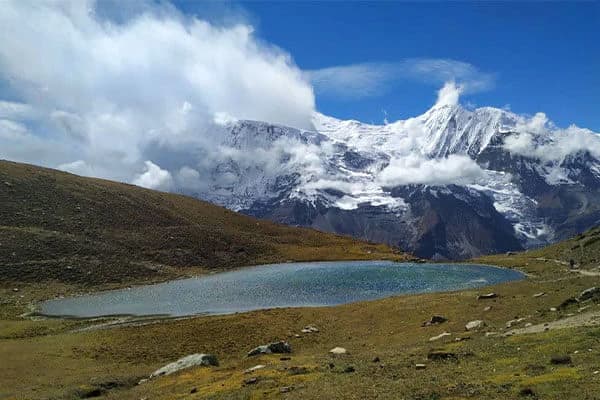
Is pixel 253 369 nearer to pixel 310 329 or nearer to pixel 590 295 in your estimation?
pixel 310 329

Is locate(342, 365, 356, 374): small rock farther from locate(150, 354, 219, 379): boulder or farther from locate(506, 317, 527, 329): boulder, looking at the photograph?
locate(506, 317, 527, 329): boulder

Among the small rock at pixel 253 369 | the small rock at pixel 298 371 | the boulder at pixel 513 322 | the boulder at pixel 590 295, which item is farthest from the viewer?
the boulder at pixel 590 295

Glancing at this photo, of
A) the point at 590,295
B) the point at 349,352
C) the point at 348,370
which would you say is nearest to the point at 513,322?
the point at 590,295

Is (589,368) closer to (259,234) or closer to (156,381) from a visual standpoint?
(156,381)

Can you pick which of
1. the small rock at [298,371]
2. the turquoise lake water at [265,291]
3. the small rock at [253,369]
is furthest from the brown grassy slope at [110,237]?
the small rock at [298,371]

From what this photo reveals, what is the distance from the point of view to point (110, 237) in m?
132

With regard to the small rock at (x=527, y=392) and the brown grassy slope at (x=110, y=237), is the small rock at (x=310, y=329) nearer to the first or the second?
the small rock at (x=527, y=392)

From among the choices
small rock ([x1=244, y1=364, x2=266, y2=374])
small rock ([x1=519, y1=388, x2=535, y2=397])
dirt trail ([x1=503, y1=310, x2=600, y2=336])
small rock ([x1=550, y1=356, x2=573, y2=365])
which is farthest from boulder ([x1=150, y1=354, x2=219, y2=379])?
small rock ([x1=519, y1=388, x2=535, y2=397])

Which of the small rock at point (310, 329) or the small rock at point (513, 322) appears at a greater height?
the small rock at point (513, 322)

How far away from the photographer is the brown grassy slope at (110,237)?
348ft

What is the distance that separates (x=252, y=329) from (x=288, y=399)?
3119cm

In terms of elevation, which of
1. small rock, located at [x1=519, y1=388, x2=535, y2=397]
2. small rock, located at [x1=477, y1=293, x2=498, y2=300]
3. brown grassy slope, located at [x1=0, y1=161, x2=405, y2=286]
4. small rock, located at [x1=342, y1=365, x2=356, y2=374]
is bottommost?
small rock, located at [x1=342, y1=365, x2=356, y2=374]

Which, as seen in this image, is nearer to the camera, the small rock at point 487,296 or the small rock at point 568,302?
the small rock at point 568,302

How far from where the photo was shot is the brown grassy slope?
106062mm
